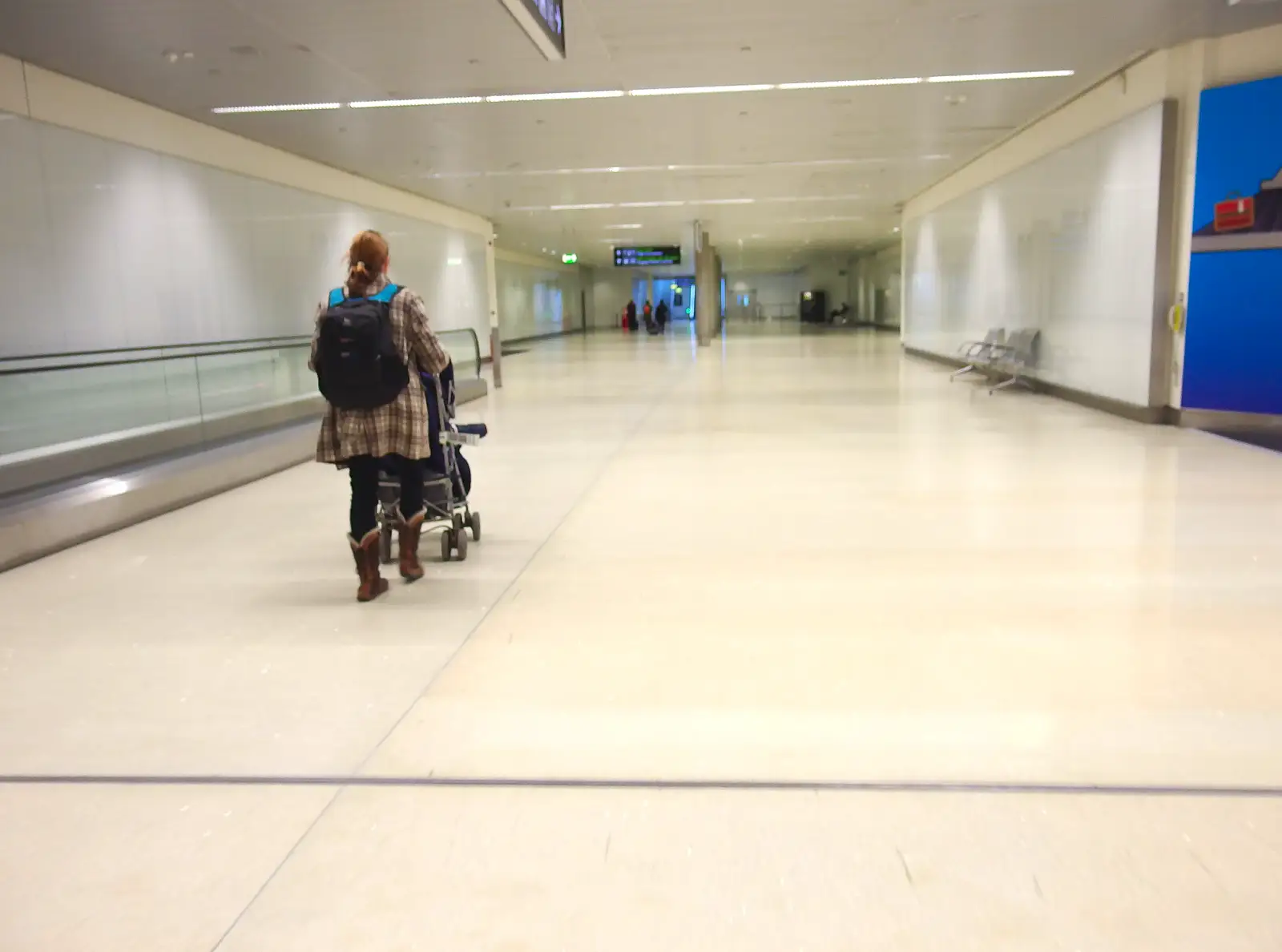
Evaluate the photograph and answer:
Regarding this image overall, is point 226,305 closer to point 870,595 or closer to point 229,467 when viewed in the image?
point 229,467

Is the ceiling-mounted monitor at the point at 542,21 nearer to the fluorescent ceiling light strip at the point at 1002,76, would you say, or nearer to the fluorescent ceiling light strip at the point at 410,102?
the fluorescent ceiling light strip at the point at 410,102

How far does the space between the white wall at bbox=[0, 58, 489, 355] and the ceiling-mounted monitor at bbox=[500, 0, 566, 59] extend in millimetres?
5196

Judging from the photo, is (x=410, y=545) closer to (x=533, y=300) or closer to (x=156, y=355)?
(x=156, y=355)

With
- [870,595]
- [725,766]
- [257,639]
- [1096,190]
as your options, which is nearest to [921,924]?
[725,766]

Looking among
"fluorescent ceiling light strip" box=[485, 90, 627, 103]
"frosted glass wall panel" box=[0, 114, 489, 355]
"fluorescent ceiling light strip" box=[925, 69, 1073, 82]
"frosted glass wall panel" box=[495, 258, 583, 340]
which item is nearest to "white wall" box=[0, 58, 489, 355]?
"frosted glass wall panel" box=[0, 114, 489, 355]

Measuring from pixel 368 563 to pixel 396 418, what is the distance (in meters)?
0.70

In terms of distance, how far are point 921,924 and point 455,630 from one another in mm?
2377

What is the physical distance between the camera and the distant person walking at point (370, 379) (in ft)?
13.0

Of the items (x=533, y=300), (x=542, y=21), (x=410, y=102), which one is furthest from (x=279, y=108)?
(x=533, y=300)

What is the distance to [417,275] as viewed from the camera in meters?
18.8

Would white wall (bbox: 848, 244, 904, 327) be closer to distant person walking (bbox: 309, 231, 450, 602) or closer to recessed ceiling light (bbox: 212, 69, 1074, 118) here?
recessed ceiling light (bbox: 212, 69, 1074, 118)

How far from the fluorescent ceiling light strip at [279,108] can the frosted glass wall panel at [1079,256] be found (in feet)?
28.9

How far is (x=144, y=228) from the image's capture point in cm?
991

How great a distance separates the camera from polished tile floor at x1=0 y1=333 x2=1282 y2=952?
6.66ft
